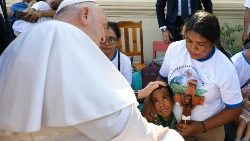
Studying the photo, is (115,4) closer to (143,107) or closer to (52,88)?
(143,107)

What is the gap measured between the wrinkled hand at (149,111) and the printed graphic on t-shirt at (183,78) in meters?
0.21

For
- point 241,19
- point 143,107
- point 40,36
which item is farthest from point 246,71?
point 241,19

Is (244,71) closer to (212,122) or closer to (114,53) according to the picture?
(212,122)

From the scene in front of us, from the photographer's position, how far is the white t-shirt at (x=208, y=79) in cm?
240

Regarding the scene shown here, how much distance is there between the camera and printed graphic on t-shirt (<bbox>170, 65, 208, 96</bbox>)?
8.02 ft

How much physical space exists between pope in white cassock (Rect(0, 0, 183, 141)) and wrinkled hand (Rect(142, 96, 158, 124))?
1.09m

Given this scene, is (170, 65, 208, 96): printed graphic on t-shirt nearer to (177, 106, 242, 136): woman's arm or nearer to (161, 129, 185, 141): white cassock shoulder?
(177, 106, 242, 136): woman's arm

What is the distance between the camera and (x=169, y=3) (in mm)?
4473

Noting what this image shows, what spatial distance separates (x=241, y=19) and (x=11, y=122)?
4704 mm

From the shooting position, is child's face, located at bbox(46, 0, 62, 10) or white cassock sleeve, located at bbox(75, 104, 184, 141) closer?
white cassock sleeve, located at bbox(75, 104, 184, 141)

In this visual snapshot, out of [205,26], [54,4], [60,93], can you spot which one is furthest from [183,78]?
[54,4]

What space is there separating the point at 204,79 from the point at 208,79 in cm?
2

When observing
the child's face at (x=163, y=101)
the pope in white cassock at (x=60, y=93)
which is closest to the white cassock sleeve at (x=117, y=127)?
the pope in white cassock at (x=60, y=93)

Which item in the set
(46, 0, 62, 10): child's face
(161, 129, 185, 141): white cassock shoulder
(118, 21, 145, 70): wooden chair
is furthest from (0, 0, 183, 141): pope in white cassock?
(118, 21, 145, 70): wooden chair
